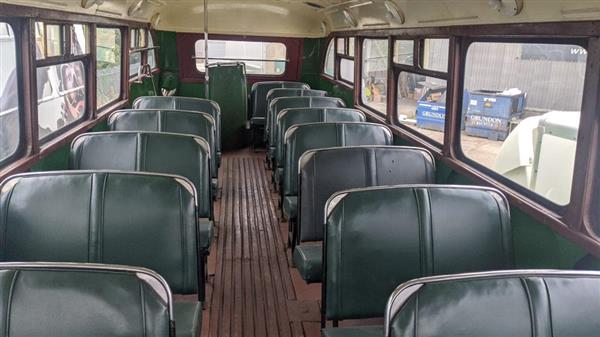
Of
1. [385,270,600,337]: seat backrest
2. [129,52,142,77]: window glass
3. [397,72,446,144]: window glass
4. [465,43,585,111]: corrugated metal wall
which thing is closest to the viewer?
[385,270,600,337]: seat backrest

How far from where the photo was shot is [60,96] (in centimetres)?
427

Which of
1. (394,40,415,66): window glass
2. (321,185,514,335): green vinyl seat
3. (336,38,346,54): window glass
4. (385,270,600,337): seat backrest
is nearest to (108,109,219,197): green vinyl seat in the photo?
(394,40,415,66): window glass

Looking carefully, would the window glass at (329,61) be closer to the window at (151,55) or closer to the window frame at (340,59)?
the window frame at (340,59)

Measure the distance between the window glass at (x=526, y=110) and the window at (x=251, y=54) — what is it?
602 cm

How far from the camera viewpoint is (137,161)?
327cm

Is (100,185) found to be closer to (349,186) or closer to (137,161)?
(137,161)

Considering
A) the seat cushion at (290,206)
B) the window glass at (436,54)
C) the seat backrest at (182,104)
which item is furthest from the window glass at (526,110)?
the seat backrest at (182,104)

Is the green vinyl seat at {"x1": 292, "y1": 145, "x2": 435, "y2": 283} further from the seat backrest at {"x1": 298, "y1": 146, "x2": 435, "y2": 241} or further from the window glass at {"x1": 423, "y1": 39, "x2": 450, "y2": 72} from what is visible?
the window glass at {"x1": 423, "y1": 39, "x2": 450, "y2": 72}

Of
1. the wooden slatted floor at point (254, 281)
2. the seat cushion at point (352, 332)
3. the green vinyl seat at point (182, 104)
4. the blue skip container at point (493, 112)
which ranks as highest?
the blue skip container at point (493, 112)

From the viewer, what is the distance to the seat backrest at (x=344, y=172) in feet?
9.89

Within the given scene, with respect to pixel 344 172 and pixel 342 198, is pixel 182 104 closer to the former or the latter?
pixel 344 172

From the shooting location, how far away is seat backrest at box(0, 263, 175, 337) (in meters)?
1.32

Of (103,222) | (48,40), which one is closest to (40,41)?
(48,40)

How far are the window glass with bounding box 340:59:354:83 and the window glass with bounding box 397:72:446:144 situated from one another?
231 centimetres
